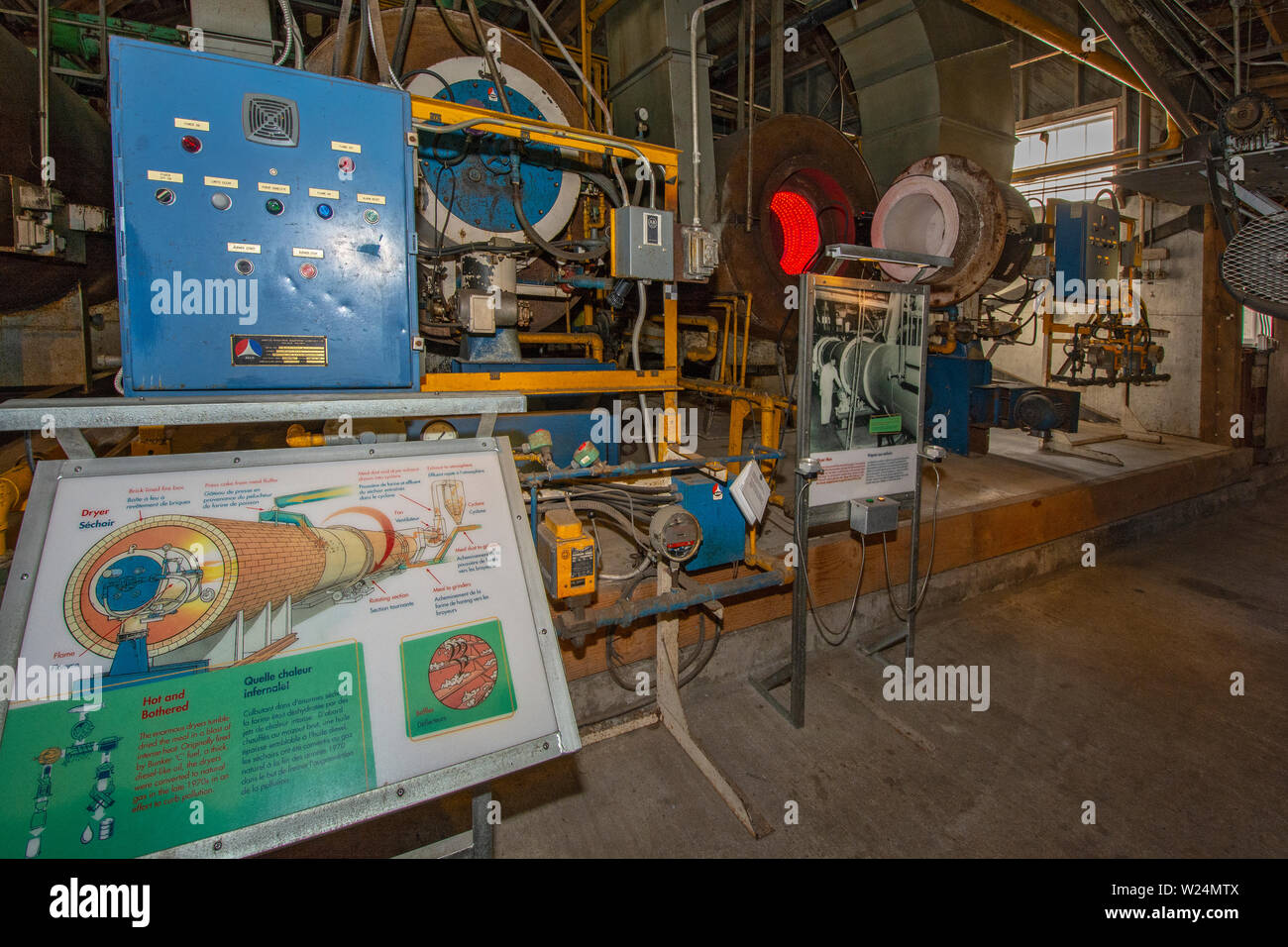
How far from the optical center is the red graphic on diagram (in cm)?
135

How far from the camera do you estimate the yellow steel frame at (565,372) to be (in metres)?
2.39

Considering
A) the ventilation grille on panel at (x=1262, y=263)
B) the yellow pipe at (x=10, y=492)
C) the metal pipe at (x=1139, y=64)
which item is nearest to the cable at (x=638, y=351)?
the yellow pipe at (x=10, y=492)

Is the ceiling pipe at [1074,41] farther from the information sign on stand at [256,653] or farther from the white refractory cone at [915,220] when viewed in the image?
the information sign on stand at [256,653]

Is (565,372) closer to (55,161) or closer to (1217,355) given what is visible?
(55,161)

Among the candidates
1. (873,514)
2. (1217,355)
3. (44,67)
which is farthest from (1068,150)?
(44,67)

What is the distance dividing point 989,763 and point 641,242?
2.79 m

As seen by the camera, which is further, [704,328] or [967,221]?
[704,328]

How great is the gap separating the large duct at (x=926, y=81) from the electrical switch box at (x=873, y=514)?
147 inches

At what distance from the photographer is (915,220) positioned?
4.51 meters

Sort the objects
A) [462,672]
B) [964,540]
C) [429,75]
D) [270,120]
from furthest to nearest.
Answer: [964,540]
[429,75]
[270,120]
[462,672]

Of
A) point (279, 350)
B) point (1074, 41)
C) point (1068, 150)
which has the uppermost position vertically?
point (1068, 150)

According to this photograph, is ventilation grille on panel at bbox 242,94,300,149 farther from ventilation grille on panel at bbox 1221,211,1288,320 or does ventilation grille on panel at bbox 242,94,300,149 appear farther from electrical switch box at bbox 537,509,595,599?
ventilation grille on panel at bbox 1221,211,1288,320

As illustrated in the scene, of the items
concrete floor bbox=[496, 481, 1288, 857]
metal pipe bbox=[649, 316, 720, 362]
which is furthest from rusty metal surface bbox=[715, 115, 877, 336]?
concrete floor bbox=[496, 481, 1288, 857]
